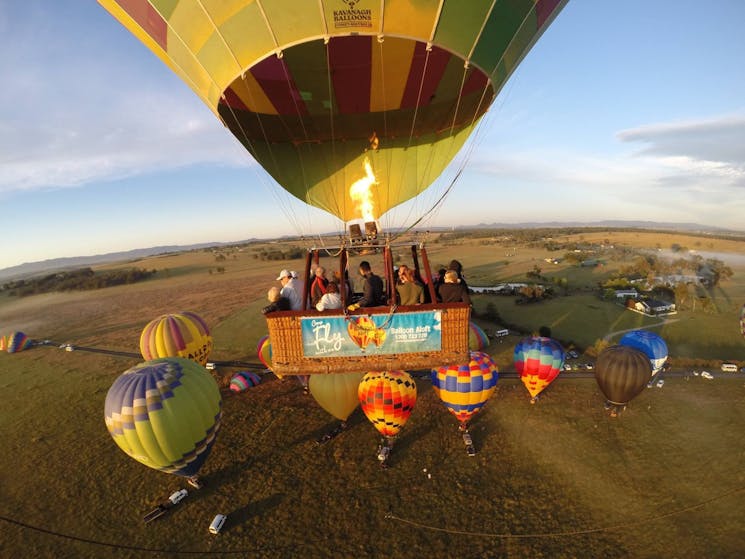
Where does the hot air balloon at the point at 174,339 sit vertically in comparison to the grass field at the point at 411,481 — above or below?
above

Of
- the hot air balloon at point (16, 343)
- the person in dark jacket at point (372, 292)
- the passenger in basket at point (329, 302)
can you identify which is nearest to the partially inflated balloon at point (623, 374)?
the person in dark jacket at point (372, 292)


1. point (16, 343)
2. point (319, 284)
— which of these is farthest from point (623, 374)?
point (16, 343)

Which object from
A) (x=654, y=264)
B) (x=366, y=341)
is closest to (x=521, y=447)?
(x=366, y=341)

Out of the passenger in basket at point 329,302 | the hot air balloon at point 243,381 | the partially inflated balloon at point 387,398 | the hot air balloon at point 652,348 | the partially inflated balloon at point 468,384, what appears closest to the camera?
the passenger in basket at point 329,302

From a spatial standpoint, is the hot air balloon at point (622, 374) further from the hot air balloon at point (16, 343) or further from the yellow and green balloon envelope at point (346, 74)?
the hot air balloon at point (16, 343)

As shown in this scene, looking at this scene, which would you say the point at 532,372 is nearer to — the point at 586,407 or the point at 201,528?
the point at 586,407

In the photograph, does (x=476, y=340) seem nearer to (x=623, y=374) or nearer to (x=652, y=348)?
(x=623, y=374)

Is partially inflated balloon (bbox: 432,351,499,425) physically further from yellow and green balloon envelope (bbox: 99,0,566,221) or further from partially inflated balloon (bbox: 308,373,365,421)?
yellow and green balloon envelope (bbox: 99,0,566,221)
